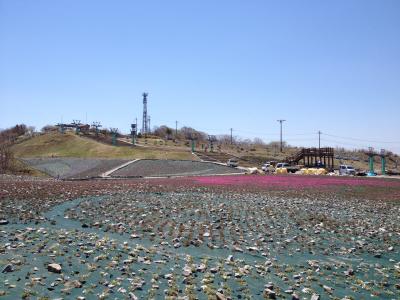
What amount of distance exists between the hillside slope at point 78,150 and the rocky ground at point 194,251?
68.8 m

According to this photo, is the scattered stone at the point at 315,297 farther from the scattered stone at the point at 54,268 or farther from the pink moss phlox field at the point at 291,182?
the pink moss phlox field at the point at 291,182

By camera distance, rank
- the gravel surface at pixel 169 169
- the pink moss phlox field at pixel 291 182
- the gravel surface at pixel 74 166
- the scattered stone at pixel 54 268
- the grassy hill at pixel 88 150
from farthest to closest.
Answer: the grassy hill at pixel 88 150
the gravel surface at pixel 169 169
the gravel surface at pixel 74 166
the pink moss phlox field at pixel 291 182
the scattered stone at pixel 54 268

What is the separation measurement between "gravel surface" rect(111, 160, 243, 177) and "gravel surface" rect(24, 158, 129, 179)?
4.28 m

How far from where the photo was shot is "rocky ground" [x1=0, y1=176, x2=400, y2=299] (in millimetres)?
12078

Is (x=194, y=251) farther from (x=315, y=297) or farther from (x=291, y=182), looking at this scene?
(x=291, y=182)

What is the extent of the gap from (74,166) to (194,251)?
6965 centimetres

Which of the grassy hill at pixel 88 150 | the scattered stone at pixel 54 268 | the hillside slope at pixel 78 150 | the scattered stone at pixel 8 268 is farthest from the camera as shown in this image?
the grassy hill at pixel 88 150

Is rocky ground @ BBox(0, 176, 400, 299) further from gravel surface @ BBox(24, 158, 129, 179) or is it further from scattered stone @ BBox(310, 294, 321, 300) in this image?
gravel surface @ BBox(24, 158, 129, 179)

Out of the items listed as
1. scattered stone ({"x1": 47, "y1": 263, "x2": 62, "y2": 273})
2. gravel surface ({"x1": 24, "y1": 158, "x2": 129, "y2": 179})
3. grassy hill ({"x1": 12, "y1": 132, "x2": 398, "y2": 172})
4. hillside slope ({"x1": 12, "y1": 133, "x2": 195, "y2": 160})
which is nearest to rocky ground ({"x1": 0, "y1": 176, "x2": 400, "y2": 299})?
scattered stone ({"x1": 47, "y1": 263, "x2": 62, "y2": 273})

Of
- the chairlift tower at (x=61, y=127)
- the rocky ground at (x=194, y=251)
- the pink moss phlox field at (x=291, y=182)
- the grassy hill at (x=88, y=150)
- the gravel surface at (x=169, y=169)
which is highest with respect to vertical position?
the chairlift tower at (x=61, y=127)

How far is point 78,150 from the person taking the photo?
109 m

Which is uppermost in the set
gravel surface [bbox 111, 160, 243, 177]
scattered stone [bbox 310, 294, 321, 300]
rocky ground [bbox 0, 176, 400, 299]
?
gravel surface [bbox 111, 160, 243, 177]

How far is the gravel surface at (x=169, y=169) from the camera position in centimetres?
7375

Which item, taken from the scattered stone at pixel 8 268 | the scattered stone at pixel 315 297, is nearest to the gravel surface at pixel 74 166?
the scattered stone at pixel 8 268
